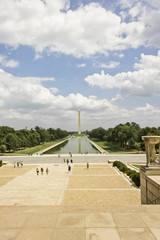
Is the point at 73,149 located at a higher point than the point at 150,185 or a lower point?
lower

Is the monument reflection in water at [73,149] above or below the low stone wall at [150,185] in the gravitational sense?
Result: below

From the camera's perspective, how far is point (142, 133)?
58094 mm

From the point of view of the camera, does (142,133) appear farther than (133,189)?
Yes

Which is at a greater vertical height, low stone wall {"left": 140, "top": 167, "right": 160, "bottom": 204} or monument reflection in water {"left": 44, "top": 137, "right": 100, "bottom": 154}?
low stone wall {"left": 140, "top": 167, "right": 160, "bottom": 204}

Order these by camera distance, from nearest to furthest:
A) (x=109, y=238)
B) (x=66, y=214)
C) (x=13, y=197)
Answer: (x=109, y=238)
(x=66, y=214)
(x=13, y=197)

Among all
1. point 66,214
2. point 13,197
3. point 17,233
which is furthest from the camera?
point 13,197

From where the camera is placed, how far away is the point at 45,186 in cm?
1808

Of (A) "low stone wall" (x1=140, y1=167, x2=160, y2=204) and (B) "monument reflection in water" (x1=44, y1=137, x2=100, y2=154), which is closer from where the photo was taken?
(A) "low stone wall" (x1=140, y1=167, x2=160, y2=204)

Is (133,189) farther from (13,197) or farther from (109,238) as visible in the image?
(109,238)

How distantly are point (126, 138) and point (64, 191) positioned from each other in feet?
157

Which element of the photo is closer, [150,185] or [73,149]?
[150,185]

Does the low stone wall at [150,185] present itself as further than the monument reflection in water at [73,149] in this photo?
No

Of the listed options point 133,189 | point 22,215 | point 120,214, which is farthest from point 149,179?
point 133,189

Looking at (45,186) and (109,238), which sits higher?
(109,238)
